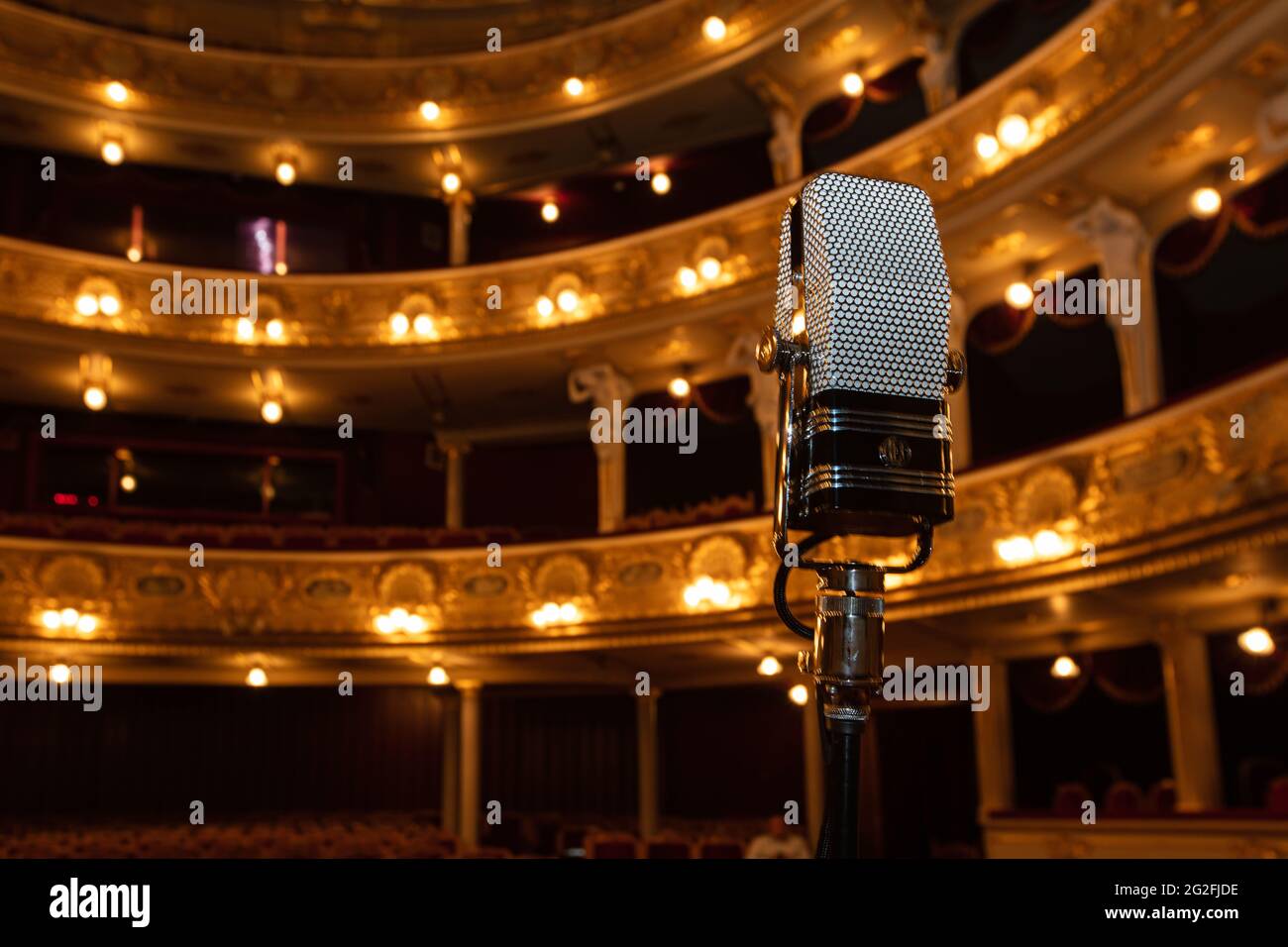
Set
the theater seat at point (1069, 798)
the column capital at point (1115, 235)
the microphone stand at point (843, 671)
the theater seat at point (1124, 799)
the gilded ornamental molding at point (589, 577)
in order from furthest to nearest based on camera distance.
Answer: the column capital at point (1115, 235)
the theater seat at point (1069, 798)
the theater seat at point (1124, 799)
the gilded ornamental molding at point (589, 577)
the microphone stand at point (843, 671)

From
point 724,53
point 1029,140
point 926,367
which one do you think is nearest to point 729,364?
point 724,53

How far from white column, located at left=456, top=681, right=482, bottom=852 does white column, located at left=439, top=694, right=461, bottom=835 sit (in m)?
0.37

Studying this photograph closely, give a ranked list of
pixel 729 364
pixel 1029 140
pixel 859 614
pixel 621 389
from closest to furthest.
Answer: pixel 859 614 → pixel 1029 140 → pixel 729 364 → pixel 621 389

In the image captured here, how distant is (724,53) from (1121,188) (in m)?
6.81

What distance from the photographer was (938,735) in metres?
14.9

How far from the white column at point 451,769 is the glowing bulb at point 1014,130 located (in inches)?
415

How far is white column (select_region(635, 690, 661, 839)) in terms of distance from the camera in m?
16.9

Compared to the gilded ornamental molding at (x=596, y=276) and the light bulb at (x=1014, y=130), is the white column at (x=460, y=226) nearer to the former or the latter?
the gilded ornamental molding at (x=596, y=276)

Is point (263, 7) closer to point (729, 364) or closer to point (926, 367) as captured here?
point (729, 364)

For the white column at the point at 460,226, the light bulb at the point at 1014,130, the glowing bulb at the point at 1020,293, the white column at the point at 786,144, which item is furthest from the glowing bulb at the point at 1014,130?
the white column at the point at 460,226

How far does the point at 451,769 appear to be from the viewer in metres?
17.7

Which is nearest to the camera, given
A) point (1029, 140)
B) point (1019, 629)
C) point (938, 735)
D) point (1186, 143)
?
point (1186, 143)

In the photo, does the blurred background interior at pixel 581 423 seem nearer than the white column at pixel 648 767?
Yes

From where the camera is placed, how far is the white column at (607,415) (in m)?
17.7
